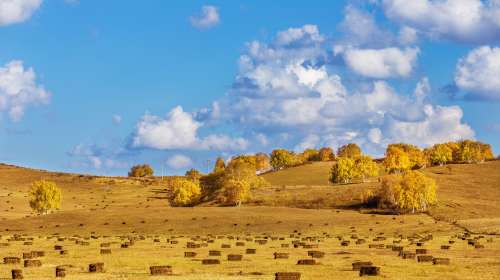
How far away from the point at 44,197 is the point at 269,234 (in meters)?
68.3

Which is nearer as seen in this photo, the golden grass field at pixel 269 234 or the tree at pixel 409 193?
the golden grass field at pixel 269 234

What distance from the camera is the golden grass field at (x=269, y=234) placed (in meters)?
45.0

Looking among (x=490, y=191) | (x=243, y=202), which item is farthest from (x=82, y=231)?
(x=490, y=191)

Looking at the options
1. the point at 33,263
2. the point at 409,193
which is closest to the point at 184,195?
the point at 409,193

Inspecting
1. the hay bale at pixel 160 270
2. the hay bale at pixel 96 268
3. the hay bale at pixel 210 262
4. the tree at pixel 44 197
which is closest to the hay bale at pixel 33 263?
the hay bale at pixel 96 268

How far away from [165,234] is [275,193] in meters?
71.3

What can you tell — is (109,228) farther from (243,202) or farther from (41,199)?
(243,202)

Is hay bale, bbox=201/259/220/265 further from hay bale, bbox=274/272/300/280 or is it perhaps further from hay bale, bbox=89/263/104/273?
hay bale, bbox=274/272/300/280

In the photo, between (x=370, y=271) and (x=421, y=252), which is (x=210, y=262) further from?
(x=421, y=252)

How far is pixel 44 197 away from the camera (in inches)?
6417

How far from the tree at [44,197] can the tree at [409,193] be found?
64.8 m

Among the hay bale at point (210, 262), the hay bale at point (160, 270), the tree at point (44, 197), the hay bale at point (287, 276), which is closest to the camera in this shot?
the hay bale at point (287, 276)

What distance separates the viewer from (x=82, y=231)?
395 ft

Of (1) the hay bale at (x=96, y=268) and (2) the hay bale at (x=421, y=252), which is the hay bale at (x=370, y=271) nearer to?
(1) the hay bale at (x=96, y=268)
